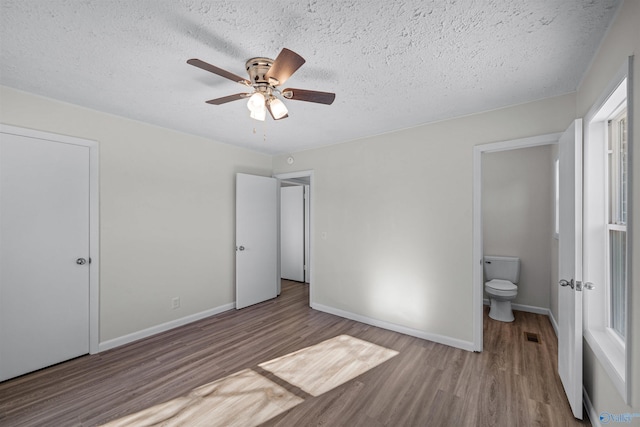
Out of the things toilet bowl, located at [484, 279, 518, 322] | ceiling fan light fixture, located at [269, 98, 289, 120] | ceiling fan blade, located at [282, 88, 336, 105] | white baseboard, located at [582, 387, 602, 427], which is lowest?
white baseboard, located at [582, 387, 602, 427]

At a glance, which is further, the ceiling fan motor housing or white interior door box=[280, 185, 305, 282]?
white interior door box=[280, 185, 305, 282]

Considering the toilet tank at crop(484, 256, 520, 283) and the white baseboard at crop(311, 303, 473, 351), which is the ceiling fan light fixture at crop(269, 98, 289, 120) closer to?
the white baseboard at crop(311, 303, 473, 351)

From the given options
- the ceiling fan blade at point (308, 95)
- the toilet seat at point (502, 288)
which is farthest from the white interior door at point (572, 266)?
the ceiling fan blade at point (308, 95)

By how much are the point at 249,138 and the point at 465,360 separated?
3550 mm

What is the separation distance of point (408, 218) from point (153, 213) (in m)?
3.01

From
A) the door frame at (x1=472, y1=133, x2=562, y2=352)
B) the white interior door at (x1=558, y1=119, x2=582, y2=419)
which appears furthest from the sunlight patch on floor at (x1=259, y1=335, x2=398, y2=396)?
the white interior door at (x1=558, y1=119, x2=582, y2=419)

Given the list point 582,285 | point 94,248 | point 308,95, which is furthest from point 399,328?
A: point 94,248

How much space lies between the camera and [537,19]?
1449 millimetres

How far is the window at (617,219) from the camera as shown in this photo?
164cm

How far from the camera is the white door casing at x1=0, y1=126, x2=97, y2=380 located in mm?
2268

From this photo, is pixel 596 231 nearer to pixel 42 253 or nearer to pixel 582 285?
pixel 582 285

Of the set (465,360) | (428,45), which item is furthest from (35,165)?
(465,360)

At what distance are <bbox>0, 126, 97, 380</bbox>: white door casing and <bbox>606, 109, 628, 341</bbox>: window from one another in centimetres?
427

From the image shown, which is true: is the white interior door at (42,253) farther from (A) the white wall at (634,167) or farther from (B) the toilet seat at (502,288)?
(B) the toilet seat at (502,288)
